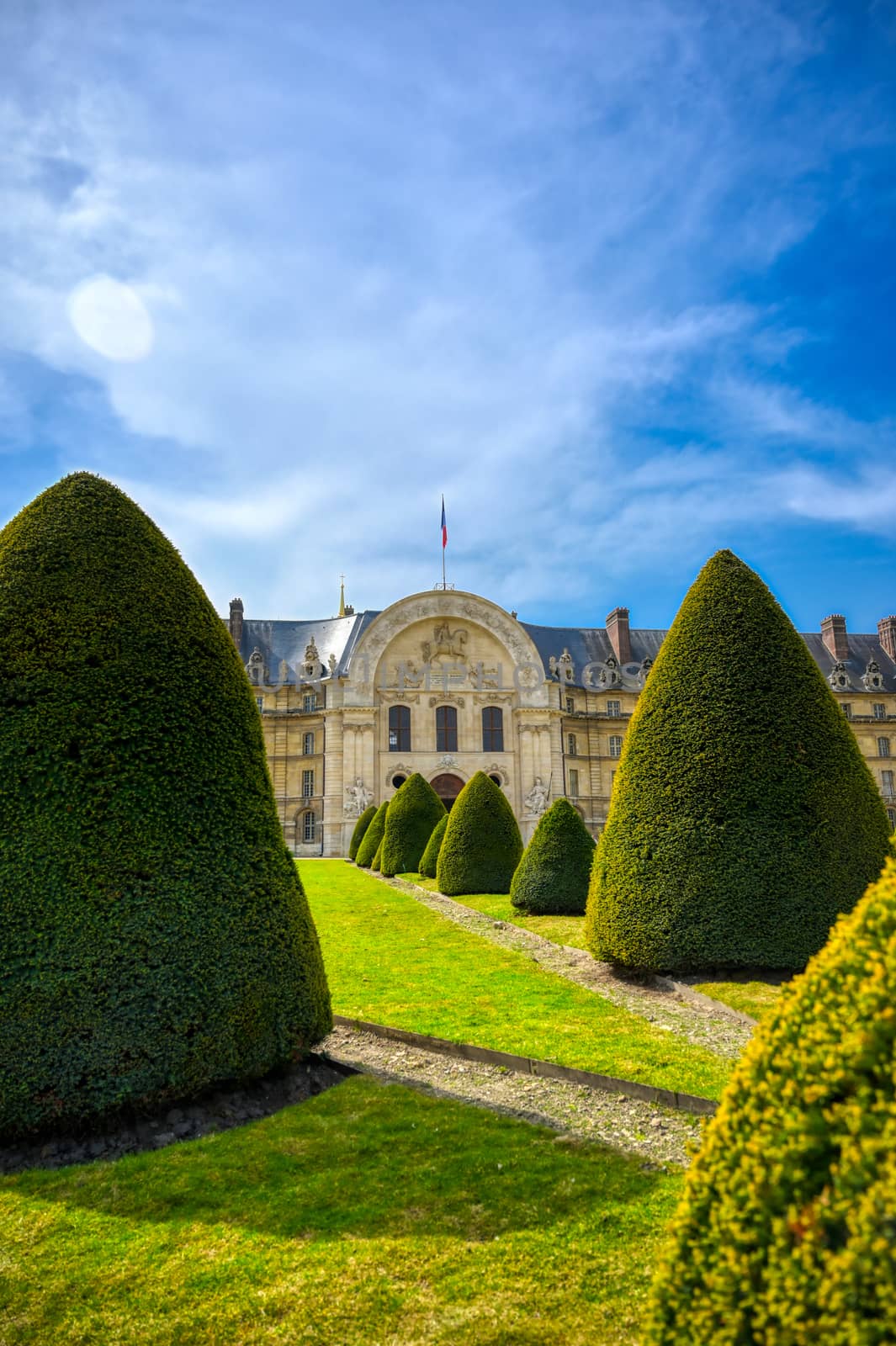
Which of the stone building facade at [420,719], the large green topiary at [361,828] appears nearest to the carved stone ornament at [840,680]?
the stone building facade at [420,719]

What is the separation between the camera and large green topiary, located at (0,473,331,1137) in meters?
5.21

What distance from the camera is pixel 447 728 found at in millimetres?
45594

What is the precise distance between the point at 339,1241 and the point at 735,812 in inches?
294

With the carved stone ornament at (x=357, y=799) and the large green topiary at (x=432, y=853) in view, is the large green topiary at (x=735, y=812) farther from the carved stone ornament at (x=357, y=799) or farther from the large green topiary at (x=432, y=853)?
the carved stone ornament at (x=357, y=799)

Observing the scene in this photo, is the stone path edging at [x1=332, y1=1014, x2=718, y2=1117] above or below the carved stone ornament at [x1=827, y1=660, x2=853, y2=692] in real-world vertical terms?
below

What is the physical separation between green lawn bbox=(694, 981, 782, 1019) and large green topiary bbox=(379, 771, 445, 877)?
1824 cm

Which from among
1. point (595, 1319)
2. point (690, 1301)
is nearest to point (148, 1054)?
point (595, 1319)

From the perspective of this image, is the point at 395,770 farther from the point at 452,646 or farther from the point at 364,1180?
the point at 364,1180

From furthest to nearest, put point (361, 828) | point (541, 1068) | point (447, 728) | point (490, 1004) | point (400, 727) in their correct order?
point (447, 728)
point (400, 727)
point (361, 828)
point (490, 1004)
point (541, 1068)

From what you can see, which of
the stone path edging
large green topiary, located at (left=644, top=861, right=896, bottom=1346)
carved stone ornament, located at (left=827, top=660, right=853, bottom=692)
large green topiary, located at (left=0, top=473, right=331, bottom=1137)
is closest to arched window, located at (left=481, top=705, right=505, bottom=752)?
carved stone ornament, located at (left=827, top=660, right=853, bottom=692)

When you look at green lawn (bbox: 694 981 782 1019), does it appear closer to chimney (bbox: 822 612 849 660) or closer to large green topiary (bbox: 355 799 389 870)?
large green topiary (bbox: 355 799 389 870)

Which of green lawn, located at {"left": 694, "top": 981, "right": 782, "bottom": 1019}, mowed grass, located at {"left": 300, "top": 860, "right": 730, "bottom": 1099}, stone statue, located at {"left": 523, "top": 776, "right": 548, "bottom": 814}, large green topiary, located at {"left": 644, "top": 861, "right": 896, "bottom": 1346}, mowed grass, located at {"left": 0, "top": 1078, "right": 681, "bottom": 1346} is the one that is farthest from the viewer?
stone statue, located at {"left": 523, "top": 776, "right": 548, "bottom": 814}

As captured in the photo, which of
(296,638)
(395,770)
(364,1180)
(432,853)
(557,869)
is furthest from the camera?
(296,638)

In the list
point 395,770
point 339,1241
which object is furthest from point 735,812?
point 395,770
